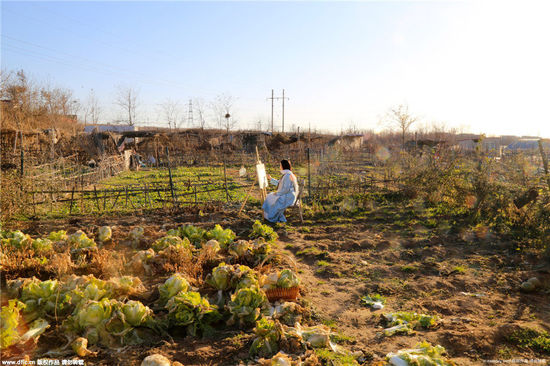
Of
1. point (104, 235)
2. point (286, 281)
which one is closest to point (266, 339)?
point (286, 281)

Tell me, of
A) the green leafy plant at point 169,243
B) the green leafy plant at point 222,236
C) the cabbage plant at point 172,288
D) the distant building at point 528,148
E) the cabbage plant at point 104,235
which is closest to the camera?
the cabbage plant at point 172,288

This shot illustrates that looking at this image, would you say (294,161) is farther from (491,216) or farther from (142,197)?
(491,216)

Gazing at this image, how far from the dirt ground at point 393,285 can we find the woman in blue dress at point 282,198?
413 millimetres

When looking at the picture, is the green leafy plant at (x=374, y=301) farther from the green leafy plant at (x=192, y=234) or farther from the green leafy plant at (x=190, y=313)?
the green leafy plant at (x=192, y=234)

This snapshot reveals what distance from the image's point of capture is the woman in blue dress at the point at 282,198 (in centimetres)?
689

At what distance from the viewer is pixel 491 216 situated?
21.7ft

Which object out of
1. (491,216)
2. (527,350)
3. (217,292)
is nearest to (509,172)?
(491,216)

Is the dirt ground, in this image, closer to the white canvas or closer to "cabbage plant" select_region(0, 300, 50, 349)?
"cabbage plant" select_region(0, 300, 50, 349)

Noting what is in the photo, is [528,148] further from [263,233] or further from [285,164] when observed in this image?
→ [263,233]

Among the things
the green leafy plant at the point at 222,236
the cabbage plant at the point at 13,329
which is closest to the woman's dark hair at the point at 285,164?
the green leafy plant at the point at 222,236

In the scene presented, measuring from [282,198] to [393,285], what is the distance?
3.23m

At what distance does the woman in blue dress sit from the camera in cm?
689

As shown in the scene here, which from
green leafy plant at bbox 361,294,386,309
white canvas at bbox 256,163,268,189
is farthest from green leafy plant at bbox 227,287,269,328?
white canvas at bbox 256,163,268,189

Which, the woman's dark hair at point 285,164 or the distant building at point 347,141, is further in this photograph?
the distant building at point 347,141
